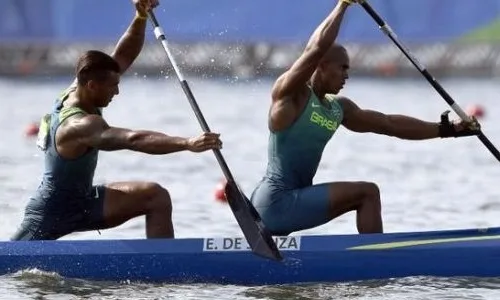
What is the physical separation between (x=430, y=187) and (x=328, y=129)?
925 cm

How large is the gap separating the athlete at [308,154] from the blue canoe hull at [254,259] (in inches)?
9.0

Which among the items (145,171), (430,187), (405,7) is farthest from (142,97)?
(430,187)

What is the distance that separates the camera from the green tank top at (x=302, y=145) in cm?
1059

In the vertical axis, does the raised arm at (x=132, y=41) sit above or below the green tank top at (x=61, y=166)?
above

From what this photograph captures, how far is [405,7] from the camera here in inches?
1515

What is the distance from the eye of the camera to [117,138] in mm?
10062

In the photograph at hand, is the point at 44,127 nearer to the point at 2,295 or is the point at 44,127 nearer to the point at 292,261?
the point at 2,295

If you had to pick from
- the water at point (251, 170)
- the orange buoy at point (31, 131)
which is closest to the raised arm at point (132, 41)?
the water at point (251, 170)

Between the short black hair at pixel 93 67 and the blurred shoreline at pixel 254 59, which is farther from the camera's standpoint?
the blurred shoreline at pixel 254 59

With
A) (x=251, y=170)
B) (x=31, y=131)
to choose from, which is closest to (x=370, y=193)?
(x=251, y=170)

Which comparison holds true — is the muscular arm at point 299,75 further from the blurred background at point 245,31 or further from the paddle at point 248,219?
the blurred background at point 245,31

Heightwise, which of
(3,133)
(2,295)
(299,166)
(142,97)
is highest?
(142,97)

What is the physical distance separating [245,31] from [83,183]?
28000 millimetres

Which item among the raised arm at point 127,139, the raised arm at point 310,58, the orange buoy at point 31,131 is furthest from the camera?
the orange buoy at point 31,131
